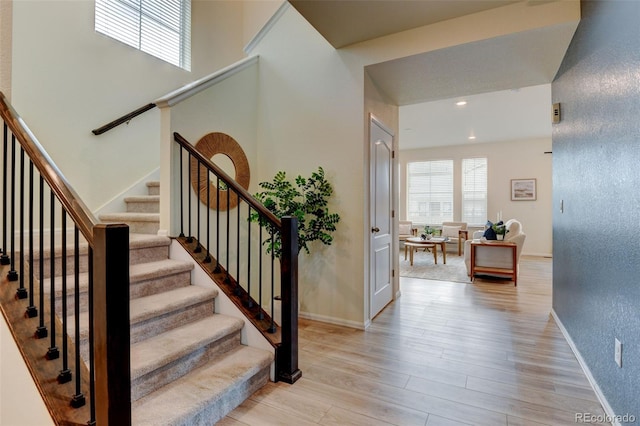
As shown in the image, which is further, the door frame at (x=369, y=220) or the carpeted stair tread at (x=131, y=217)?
the door frame at (x=369, y=220)

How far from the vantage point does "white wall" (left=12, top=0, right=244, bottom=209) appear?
2.92 m

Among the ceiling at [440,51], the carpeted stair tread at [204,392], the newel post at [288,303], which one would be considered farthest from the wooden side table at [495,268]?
the carpeted stair tread at [204,392]

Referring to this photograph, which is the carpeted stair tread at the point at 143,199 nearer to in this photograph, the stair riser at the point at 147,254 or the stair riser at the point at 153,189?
the stair riser at the point at 153,189

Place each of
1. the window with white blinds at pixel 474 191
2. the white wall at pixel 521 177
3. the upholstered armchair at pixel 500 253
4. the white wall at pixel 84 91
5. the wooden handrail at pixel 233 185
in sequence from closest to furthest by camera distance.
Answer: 1. the wooden handrail at pixel 233 185
2. the white wall at pixel 84 91
3. the upholstered armchair at pixel 500 253
4. the white wall at pixel 521 177
5. the window with white blinds at pixel 474 191

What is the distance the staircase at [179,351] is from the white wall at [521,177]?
7772 millimetres

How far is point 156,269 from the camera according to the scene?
232 cm

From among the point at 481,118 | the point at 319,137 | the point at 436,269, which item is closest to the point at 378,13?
the point at 319,137

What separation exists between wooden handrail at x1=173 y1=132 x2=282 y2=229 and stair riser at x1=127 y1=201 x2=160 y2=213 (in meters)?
0.96

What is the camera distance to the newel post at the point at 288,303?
223cm

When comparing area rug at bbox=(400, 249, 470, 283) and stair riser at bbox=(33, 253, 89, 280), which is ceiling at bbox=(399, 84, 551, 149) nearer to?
area rug at bbox=(400, 249, 470, 283)

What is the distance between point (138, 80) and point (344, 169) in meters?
2.57

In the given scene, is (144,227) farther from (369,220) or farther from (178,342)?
(369,220)

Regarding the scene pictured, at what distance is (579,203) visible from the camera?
2535 mm


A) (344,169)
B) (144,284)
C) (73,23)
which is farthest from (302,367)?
(73,23)
